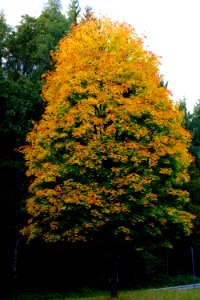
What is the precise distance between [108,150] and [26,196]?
1023 cm

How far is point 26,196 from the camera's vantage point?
27156mm

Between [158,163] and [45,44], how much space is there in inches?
603

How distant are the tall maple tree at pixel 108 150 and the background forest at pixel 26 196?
17.8 feet

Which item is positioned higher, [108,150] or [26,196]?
[108,150]

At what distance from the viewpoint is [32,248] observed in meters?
31.3

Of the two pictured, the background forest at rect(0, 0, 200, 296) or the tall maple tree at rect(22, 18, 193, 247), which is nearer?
the tall maple tree at rect(22, 18, 193, 247)

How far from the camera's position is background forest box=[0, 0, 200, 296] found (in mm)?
27672

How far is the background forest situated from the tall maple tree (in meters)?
5.41

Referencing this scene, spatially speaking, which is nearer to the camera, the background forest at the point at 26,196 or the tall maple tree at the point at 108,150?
the tall maple tree at the point at 108,150

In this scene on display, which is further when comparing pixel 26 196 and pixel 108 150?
pixel 26 196

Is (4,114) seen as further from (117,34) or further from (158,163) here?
(158,163)

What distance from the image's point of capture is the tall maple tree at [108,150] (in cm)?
1862

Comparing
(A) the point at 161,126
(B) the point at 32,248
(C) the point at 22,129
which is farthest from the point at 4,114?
(A) the point at 161,126

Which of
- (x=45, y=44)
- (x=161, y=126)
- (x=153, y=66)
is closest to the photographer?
(x=161, y=126)
